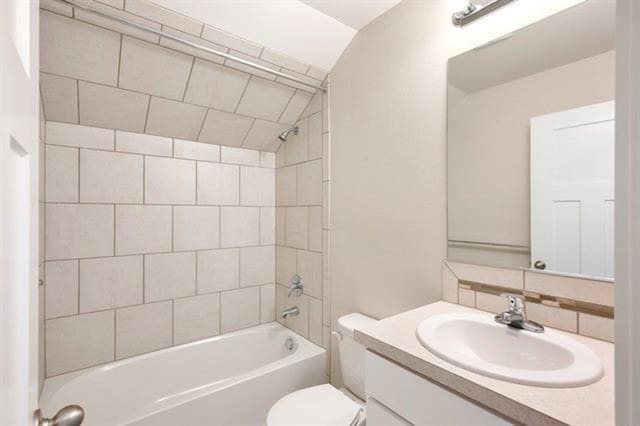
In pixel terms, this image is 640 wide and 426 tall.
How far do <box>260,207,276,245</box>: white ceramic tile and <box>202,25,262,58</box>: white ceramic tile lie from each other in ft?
3.88

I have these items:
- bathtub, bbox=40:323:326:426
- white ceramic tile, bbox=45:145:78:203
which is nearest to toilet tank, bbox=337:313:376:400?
bathtub, bbox=40:323:326:426

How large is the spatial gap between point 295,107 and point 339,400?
1844 mm

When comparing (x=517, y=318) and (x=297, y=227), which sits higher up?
(x=297, y=227)

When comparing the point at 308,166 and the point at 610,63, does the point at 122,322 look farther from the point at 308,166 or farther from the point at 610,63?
the point at 610,63

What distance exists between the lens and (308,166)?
2.23 meters

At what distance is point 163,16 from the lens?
1.46 metres

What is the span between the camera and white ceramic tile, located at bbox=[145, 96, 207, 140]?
186 cm

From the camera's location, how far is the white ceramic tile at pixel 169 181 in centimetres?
201

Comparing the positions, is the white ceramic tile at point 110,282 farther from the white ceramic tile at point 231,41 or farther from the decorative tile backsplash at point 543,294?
the decorative tile backsplash at point 543,294

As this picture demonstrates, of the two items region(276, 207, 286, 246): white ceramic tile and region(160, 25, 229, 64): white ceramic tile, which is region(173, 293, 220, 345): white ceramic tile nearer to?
region(276, 207, 286, 246): white ceramic tile

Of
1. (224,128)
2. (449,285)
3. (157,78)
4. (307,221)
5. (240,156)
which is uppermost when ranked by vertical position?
(157,78)

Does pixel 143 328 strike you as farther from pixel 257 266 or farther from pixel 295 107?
pixel 295 107

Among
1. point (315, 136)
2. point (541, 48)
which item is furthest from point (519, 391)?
point (315, 136)

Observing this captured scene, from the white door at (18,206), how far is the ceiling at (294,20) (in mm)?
1113
